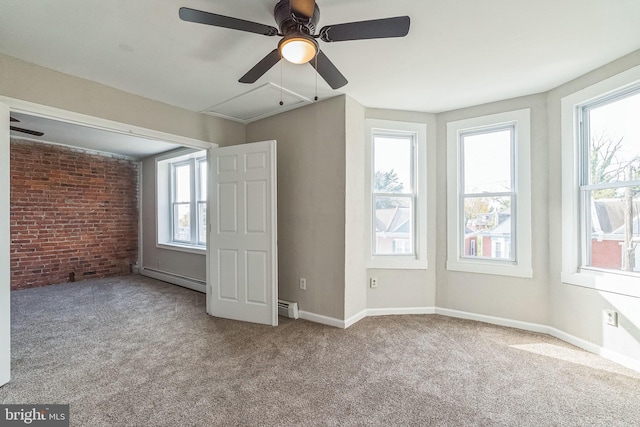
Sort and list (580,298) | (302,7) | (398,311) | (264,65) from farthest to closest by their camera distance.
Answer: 1. (398,311)
2. (580,298)
3. (264,65)
4. (302,7)

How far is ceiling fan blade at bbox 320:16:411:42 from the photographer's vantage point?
1.45m

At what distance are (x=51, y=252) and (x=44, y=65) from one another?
389 cm

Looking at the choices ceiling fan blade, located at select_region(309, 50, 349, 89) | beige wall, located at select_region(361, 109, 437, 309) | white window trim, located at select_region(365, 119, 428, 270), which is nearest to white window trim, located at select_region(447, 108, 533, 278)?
beige wall, located at select_region(361, 109, 437, 309)

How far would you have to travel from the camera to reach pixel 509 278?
10.5ft

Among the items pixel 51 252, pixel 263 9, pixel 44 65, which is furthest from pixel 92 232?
pixel 263 9

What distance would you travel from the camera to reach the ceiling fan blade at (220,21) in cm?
143

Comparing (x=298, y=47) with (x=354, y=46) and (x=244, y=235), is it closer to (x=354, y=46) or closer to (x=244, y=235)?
(x=354, y=46)

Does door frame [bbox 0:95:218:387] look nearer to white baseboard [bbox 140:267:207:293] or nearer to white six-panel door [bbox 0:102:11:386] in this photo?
white six-panel door [bbox 0:102:11:386]

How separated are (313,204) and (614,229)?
2.82m

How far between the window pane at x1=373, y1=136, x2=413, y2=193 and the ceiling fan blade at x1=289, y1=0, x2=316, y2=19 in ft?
7.61

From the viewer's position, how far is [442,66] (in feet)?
8.27

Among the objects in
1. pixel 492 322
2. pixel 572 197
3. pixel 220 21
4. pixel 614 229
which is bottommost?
pixel 492 322

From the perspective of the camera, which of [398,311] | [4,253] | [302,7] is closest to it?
[302,7]

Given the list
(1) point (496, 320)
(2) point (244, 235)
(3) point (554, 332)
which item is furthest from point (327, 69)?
(3) point (554, 332)
